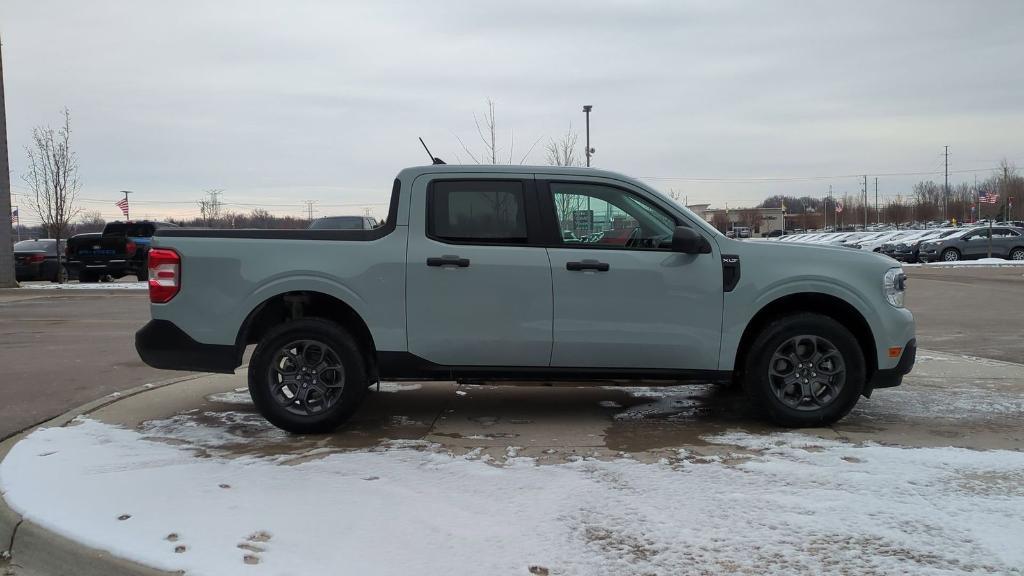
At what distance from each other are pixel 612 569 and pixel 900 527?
1.48m

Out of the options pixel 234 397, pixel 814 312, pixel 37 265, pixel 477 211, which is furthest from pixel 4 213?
pixel 814 312

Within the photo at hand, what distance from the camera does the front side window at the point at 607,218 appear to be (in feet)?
17.1

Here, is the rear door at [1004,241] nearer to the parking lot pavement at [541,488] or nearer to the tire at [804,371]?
the parking lot pavement at [541,488]

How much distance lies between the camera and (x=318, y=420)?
5.11m

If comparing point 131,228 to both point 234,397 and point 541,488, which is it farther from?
point 541,488

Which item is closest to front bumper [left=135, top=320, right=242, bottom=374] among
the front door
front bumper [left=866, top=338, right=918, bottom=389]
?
the front door

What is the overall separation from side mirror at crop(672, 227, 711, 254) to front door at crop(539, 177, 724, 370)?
0.19ft

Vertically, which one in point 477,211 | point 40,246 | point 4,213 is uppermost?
point 4,213

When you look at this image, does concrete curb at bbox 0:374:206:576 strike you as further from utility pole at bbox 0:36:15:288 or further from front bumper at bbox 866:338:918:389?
utility pole at bbox 0:36:15:288

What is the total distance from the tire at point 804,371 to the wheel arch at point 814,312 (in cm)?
15

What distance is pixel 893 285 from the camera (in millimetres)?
5219

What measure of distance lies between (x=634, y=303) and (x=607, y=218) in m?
0.65

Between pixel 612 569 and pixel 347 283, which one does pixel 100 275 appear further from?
pixel 612 569

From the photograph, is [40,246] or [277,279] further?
[40,246]
